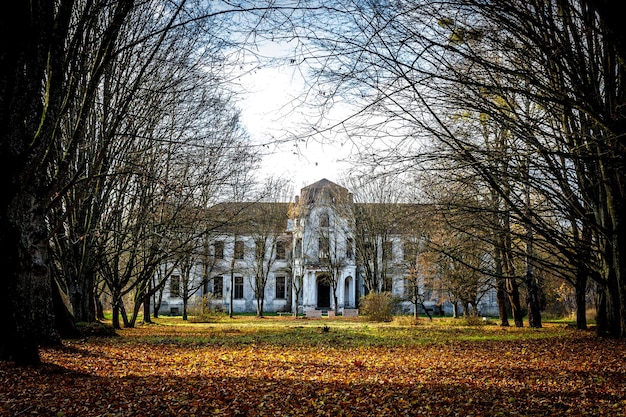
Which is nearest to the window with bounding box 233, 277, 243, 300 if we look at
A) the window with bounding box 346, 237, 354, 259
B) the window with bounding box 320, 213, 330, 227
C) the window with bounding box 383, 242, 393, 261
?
the window with bounding box 346, 237, 354, 259

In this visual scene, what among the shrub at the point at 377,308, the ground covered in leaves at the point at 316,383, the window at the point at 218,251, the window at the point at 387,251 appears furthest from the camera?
the window at the point at 387,251

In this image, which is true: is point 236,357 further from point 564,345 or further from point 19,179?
point 564,345

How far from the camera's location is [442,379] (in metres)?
7.84

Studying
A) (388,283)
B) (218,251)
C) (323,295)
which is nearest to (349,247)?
(388,283)

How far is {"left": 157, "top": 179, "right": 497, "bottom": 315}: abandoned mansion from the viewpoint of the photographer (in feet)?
112

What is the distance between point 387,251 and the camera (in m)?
37.5

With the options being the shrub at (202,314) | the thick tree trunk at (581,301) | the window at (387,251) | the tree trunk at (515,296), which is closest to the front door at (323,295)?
the window at (387,251)

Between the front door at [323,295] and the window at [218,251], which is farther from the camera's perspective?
the front door at [323,295]

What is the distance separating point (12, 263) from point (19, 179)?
4.06 ft

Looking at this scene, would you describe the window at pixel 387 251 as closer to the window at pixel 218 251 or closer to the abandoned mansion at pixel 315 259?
the abandoned mansion at pixel 315 259

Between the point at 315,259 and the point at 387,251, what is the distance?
1073 cm

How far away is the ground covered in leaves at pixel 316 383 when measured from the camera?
5.84m

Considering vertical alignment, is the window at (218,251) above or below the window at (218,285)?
above

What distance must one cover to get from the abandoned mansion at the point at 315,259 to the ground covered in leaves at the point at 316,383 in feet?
47.6
